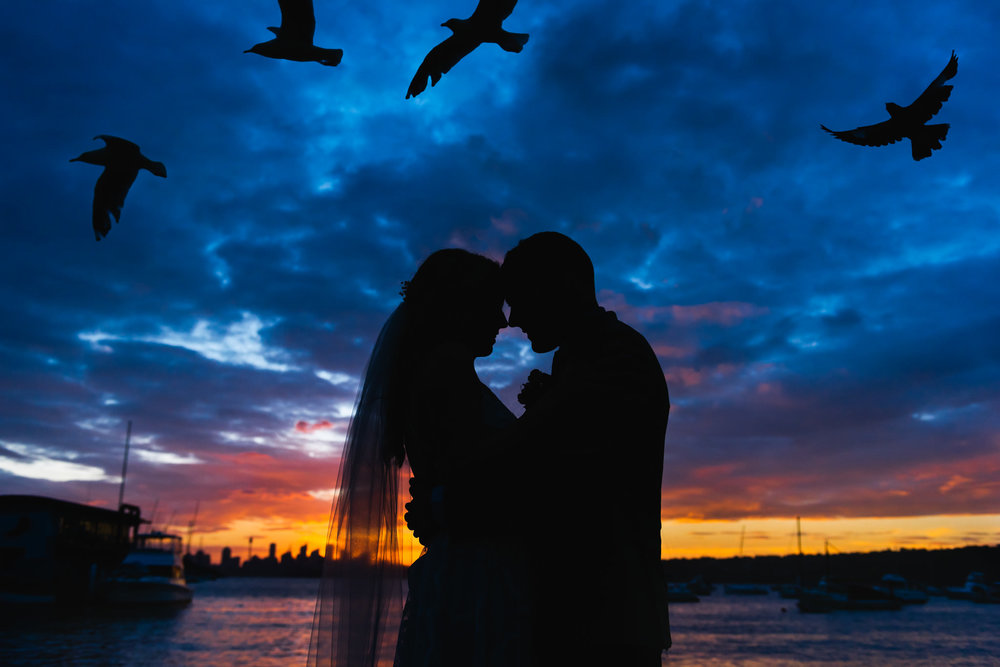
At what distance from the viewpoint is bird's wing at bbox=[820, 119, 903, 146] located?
9.80 ft

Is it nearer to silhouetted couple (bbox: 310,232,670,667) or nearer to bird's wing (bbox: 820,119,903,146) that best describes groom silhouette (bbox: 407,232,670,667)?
silhouetted couple (bbox: 310,232,670,667)

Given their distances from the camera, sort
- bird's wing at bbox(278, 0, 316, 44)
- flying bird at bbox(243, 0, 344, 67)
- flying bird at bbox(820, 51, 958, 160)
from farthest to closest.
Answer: flying bird at bbox(820, 51, 958, 160) → bird's wing at bbox(278, 0, 316, 44) → flying bird at bbox(243, 0, 344, 67)

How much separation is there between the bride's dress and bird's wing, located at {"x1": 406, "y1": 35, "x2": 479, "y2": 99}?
3.69ft

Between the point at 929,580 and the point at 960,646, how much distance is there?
422 ft

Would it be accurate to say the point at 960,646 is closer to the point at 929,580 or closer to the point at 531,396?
the point at 531,396

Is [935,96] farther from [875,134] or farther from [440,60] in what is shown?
[440,60]

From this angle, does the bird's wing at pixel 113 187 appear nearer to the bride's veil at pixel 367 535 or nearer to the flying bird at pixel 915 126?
the bride's veil at pixel 367 535

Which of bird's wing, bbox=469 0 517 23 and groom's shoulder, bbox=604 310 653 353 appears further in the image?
bird's wing, bbox=469 0 517 23

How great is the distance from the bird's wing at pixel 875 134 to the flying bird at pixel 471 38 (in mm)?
1523

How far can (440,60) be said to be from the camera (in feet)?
8.82

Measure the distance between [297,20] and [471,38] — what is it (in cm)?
83

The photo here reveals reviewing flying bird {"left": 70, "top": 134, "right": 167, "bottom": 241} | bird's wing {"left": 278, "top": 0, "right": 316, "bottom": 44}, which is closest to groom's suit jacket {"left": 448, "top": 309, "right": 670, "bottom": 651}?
bird's wing {"left": 278, "top": 0, "right": 316, "bottom": 44}

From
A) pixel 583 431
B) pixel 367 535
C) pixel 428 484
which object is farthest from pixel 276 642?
pixel 583 431

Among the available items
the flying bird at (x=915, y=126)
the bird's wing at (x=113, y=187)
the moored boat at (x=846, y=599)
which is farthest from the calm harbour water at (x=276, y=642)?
the flying bird at (x=915, y=126)
